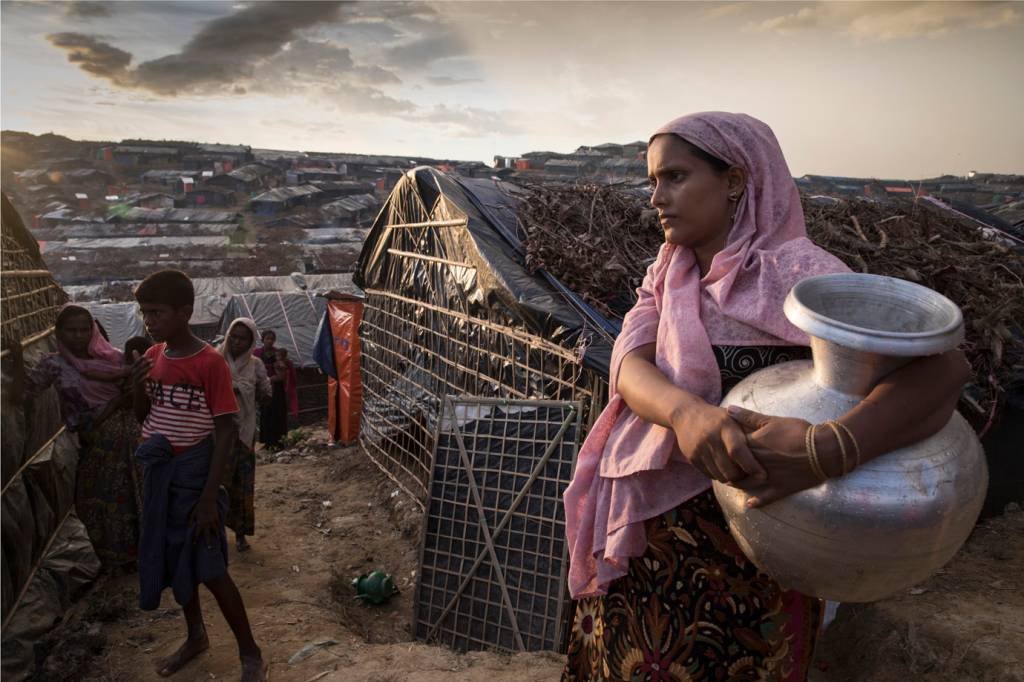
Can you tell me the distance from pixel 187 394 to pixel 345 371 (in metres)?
6.08

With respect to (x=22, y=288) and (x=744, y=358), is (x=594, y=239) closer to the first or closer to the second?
(x=744, y=358)

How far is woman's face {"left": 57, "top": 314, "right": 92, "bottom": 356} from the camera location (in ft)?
13.9

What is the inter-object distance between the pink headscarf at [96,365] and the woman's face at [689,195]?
4301mm

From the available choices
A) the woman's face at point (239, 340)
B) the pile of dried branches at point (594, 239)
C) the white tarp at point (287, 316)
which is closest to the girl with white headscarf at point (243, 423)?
the woman's face at point (239, 340)

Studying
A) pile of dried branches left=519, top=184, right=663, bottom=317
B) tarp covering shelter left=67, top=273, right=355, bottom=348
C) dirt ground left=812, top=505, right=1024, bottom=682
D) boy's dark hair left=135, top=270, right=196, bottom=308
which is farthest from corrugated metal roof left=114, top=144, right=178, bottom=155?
dirt ground left=812, top=505, right=1024, bottom=682

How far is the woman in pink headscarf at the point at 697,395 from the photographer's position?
1324 mm

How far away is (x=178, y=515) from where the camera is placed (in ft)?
10.0

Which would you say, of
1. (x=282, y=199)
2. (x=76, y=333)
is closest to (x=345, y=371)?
(x=76, y=333)

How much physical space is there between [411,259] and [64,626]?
14.6 feet

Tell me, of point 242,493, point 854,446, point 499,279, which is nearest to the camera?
point 854,446

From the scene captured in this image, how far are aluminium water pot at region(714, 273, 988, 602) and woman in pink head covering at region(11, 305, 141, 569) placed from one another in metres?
4.52

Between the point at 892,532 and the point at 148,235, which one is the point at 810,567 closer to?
the point at 892,532

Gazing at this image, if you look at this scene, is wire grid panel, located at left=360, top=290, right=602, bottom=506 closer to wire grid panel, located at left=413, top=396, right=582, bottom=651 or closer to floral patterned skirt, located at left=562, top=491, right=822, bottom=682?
wire grid panel, located at left=413, top=396, right=582, bottom=651

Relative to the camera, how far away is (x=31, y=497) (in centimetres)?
396
